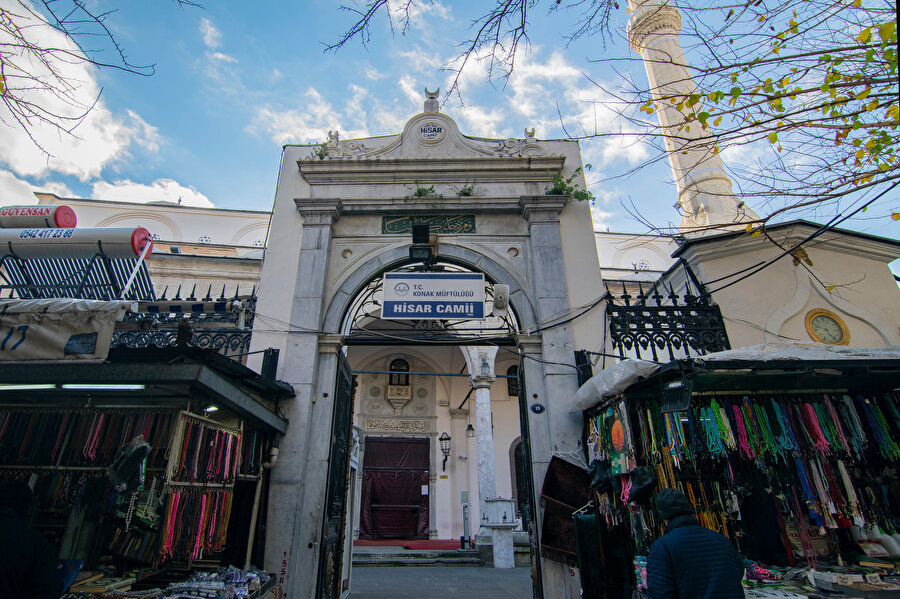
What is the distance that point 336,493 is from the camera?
5777 mm

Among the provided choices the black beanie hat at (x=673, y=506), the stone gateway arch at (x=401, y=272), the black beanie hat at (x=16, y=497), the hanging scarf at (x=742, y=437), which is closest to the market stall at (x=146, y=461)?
the stone gateway arch at (x=401, y=272)

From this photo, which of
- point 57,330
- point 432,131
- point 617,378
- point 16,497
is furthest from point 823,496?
point 57,330

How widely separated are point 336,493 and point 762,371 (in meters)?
4.91

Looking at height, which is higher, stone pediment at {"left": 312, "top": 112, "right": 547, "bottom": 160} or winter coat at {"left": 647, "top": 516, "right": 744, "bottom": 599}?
stone pediment at {"left": 312, "top": 112, "right": 547, "bottom": 160}

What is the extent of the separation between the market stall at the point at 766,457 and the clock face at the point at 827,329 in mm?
1301

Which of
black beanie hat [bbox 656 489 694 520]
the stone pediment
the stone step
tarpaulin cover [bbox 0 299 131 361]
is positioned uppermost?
the stone pediment

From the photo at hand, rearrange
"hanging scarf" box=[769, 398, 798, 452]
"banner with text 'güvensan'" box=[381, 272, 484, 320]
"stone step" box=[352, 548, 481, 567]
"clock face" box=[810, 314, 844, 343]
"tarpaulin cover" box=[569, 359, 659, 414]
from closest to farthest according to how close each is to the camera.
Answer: "tarpaulin cover" box=[569, 359, 659, 414] → "hanging scarf" box=[769, 398, 798, 452] → "banner with text 'güvensan'" box=[381, 272, 484, 320] → "clock face" box=[810, 314, 844, 343] → "stone step" box=[352, 548, 481, 567]

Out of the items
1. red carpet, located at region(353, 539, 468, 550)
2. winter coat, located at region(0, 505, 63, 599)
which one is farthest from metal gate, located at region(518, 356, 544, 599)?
red carpet, located at region(353, 539, 468, 550)

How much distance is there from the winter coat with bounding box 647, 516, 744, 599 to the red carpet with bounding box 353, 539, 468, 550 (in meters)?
10.5

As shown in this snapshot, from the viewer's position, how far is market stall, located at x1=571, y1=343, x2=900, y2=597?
4113 mm

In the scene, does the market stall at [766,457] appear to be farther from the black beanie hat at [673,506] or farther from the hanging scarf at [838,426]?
the black beanie hat at [673,506]

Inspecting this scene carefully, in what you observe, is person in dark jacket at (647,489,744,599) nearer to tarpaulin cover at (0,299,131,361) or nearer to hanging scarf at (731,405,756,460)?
hanging scarf at (731,405,756,460)

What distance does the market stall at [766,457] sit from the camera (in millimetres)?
4113

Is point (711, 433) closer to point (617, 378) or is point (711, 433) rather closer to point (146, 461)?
point (617, 378)
